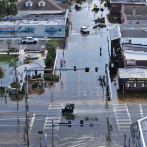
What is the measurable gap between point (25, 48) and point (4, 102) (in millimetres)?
32257

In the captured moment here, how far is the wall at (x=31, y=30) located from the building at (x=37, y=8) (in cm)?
1638

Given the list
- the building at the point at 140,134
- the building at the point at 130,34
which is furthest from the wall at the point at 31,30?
the building at the point at 140,134

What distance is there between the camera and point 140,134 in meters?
45.2

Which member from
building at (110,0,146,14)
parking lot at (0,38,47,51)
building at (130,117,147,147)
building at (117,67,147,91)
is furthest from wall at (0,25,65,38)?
building at (130,117,147,147)

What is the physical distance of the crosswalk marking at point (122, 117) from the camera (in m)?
54.1

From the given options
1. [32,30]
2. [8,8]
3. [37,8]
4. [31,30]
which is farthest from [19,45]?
[37,8]

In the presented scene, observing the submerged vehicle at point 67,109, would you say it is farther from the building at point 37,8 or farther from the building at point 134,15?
the building at point 37,8

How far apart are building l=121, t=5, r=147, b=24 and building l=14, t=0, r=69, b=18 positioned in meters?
22.4

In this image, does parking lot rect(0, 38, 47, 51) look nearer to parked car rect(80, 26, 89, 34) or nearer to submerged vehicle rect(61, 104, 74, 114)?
parked car rect(80, 26, 89, 34)

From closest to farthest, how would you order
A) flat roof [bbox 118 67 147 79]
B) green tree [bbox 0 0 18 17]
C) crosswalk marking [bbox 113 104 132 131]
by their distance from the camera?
crosswalk marking [bbox 113 104 132 131] → flat roof [bbox 118 67 147 79] → green tree [bbox 0 0 18 17]

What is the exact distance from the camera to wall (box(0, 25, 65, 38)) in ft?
335

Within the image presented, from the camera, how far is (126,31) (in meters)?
84.3

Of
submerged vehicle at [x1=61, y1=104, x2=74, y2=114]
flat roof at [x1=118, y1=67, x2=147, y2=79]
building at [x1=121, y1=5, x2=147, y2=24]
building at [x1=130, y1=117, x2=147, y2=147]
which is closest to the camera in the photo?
building at [x1=130, y1=117, x2=147, y2=147]

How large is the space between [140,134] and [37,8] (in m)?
83.5
